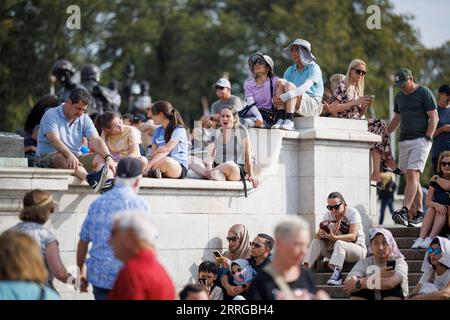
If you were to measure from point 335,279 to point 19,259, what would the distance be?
6677 mm

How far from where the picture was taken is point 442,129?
17.4m

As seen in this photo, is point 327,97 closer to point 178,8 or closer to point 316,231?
point 316,231

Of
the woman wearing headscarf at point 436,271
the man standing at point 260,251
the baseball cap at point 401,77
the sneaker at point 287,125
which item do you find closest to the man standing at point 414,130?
the baseball cap at point 401,77

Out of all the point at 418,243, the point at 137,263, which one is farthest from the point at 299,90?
the point at 137,263

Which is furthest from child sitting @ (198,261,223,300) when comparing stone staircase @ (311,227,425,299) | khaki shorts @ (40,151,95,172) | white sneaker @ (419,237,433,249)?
white sneaker @ (419,237,433,249)

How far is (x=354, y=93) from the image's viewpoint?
17.6 meters

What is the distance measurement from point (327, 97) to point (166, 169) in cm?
356

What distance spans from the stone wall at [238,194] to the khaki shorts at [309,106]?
122 millimetres

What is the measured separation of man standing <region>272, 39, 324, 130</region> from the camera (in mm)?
16500

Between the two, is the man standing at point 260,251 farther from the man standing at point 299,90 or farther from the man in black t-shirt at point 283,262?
the man in black t-shirt at point 283,262

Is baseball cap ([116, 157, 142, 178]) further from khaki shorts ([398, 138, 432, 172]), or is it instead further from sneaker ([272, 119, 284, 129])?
khaki shorts ([398, 138, 432, 172])

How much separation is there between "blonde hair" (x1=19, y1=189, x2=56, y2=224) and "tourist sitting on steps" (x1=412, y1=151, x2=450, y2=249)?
5.96 metres

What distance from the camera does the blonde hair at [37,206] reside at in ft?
35.8

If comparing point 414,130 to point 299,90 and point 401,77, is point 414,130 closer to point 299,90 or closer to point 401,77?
point 401,77
